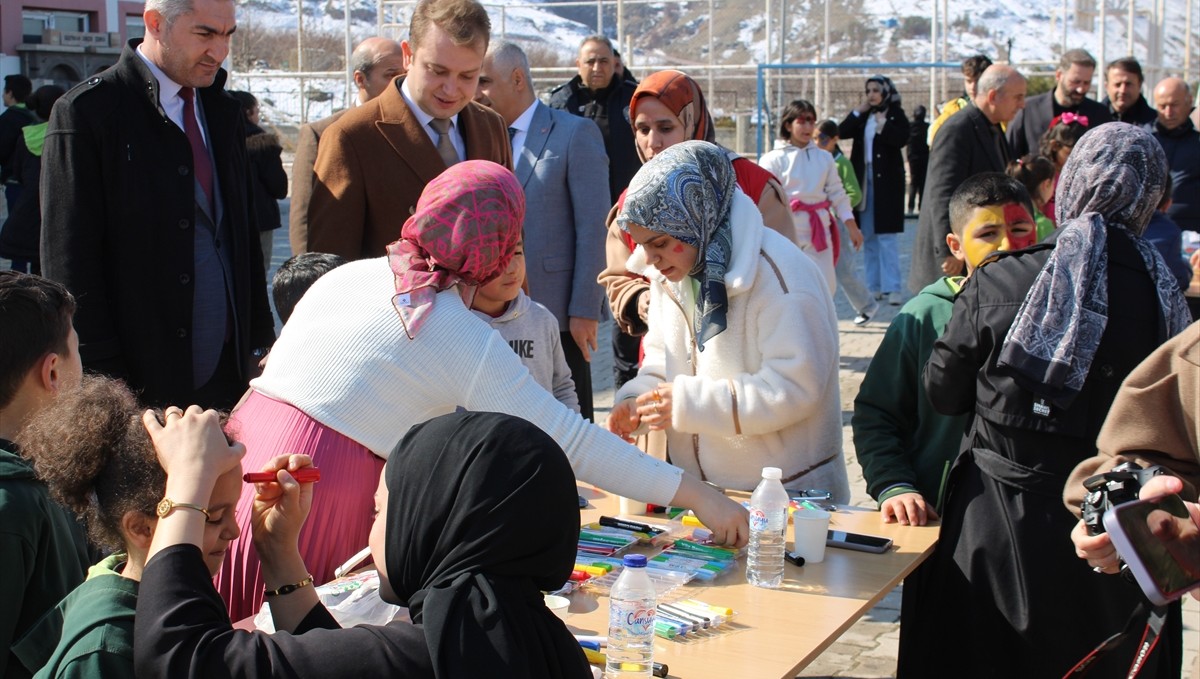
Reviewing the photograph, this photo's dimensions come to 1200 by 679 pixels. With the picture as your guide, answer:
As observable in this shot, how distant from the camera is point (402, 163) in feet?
13.8

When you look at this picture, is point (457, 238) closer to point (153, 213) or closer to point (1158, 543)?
point (153, 213)

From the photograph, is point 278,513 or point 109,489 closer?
point 109,489

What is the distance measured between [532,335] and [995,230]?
4.55ft

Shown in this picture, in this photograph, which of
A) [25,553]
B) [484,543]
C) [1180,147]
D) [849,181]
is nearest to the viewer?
[484,543]

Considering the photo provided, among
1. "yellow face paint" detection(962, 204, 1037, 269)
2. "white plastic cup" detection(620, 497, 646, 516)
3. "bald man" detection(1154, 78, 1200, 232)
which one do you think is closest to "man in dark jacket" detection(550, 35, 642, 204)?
"bald man" detection(1154, 78, 1200, 232)

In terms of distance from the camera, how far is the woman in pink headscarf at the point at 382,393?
267 cm

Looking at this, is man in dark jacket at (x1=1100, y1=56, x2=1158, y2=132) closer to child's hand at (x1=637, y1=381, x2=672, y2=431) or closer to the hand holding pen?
child's hand at (x1=637, y1=381, x2=672, y2=431)

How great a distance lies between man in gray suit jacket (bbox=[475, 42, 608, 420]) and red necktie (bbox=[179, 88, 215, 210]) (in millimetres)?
1437

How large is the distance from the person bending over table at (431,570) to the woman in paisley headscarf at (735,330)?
138cm

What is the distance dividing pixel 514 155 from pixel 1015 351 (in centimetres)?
271

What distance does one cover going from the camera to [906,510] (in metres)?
3.24

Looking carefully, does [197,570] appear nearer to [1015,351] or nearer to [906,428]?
[1015,351]

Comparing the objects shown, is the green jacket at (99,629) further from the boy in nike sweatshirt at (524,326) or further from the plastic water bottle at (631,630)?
the boy in nike sweatshirt at (524,326)

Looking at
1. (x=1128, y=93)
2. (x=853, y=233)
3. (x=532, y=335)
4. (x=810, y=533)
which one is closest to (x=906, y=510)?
(x=810, y=533)
